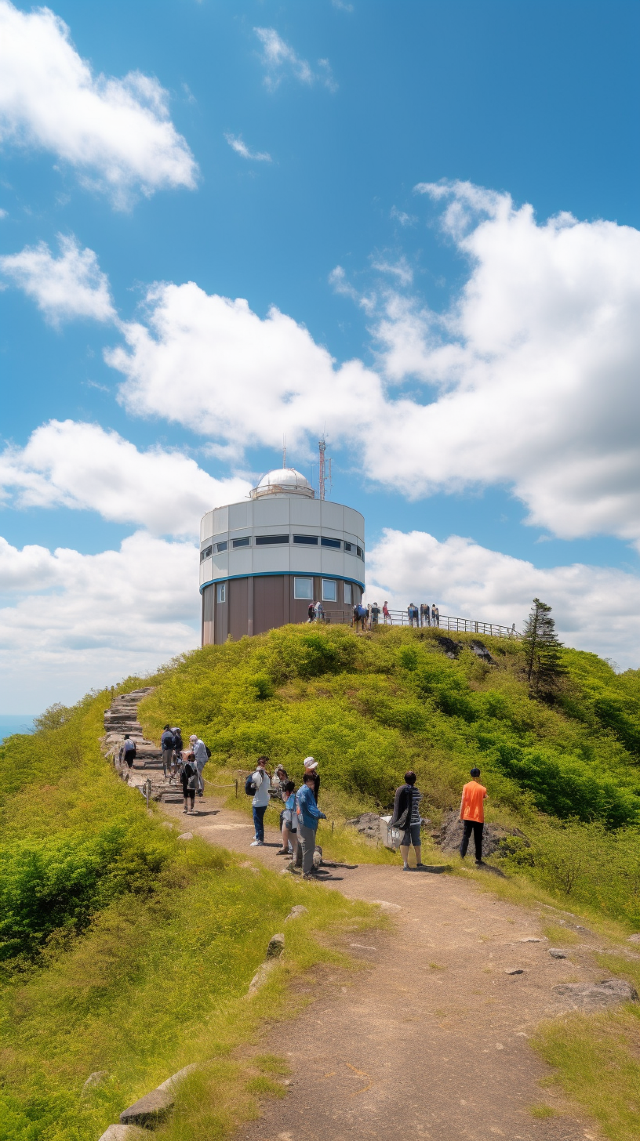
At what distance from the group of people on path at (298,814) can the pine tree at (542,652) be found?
24485 mm

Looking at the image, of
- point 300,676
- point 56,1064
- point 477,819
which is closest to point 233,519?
point 300,676

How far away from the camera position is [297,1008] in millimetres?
6816

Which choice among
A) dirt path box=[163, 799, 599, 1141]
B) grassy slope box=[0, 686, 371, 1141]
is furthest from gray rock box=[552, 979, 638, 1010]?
grassy slope box=[0, 686, 371, 1141]

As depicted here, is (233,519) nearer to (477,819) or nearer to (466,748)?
(466,748)

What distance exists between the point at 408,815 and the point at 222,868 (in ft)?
12.0

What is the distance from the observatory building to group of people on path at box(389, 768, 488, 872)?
29308 mm


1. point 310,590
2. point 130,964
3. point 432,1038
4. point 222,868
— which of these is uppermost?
point 310,590

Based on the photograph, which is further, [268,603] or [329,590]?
[329,590]

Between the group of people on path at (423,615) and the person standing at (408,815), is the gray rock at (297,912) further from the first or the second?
the group of people on path at (423,615)

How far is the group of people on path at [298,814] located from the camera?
11.3 meters

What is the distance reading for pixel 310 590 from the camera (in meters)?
42.4

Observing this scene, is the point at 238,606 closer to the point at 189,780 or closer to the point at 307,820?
the point at 189,780

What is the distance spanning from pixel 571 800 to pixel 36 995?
16379 millimetres

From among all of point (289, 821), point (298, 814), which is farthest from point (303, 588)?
point (298, 814)
